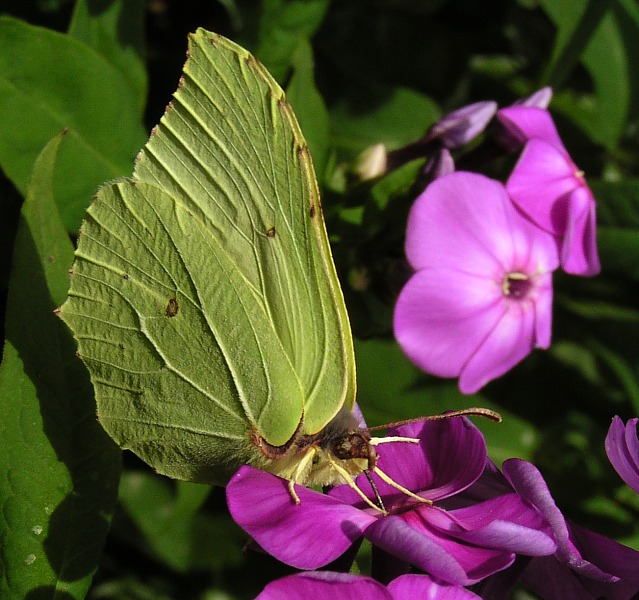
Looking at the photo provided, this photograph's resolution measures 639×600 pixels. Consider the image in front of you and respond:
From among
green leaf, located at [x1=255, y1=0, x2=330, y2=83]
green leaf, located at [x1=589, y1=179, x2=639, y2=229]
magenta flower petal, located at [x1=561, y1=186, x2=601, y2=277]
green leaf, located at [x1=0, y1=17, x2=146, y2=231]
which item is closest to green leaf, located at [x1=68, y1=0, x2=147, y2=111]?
green leaf, located at [x1=0, y1=17, x2=146, y2=231]

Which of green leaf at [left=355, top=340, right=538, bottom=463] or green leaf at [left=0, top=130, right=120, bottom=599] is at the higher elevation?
green leaf at [left=0, top=130, right=120, bottom=599]

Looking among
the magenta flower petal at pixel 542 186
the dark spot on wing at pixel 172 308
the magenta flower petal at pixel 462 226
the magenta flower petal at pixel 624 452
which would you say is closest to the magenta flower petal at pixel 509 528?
the magenta flower petal at pixel 624 452

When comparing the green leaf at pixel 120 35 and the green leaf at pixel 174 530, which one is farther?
the green leaf at pixel 174 530

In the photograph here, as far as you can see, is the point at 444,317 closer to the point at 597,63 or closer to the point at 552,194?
the point at 552,194

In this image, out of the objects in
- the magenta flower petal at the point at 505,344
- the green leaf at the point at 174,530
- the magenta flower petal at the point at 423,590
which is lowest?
the green leaf at the point at 174,530

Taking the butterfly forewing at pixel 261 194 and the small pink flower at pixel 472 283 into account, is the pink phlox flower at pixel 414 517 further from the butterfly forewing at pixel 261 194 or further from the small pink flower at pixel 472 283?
the small pink flower at pixel 472 283

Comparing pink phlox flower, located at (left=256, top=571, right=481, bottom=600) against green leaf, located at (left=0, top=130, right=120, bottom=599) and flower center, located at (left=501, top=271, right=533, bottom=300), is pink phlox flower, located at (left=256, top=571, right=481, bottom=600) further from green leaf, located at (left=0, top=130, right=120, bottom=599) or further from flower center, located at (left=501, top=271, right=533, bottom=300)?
flower center, located at (left=501, top=271, right=533, bottom=300)

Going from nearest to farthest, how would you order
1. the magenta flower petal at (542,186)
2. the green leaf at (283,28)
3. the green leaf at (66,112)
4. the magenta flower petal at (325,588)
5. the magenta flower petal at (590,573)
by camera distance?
the magenta flower petal at (325,588), the magenta flower petal at (590,573), the green leaf at (66,112), the magenta flower petal at (542,186), the green leaf at (283,28)

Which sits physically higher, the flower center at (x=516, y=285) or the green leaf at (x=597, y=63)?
the green leaf at (x=597, y=63)
